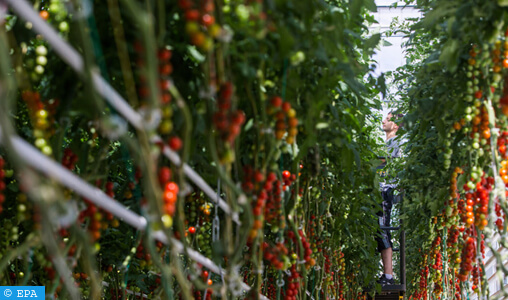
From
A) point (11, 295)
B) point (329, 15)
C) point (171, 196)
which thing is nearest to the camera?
point (171, 196)

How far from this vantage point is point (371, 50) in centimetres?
156

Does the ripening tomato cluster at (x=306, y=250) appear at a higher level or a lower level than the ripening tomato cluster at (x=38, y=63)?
lower

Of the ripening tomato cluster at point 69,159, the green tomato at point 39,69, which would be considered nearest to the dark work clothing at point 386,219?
the ripening tomato cluster at point 69,159

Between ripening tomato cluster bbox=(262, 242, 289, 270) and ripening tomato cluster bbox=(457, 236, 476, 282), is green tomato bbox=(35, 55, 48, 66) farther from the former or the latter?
ripening tomato cluster bbox=(457, 236, 476, 282)

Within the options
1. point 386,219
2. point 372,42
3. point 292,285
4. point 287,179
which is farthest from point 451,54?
point 386,219

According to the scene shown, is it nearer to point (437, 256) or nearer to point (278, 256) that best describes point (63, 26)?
point (278, 256)

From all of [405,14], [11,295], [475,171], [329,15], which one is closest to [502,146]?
[475,171]

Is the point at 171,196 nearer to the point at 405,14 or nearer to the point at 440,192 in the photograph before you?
the point at 440,192

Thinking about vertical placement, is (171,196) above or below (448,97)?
below

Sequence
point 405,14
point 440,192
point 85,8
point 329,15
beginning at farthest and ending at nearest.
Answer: point 405,14 < point 440,192 < point 329,15 < point 85,8

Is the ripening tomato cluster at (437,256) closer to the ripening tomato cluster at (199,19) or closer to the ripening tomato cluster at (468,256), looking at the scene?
the ripening tomato cluster at (468,256)

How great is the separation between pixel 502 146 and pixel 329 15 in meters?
0.60

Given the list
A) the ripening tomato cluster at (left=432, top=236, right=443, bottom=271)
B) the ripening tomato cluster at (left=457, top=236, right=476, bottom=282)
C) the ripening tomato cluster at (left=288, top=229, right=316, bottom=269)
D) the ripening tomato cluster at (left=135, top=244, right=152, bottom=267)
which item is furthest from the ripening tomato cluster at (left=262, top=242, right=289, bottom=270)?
the ripening tomato cluster at (left=432, top=236, right=443, bottom=271)

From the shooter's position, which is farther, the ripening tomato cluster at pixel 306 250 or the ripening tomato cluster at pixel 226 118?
the ripening tomato cluster at pixel 306 250
